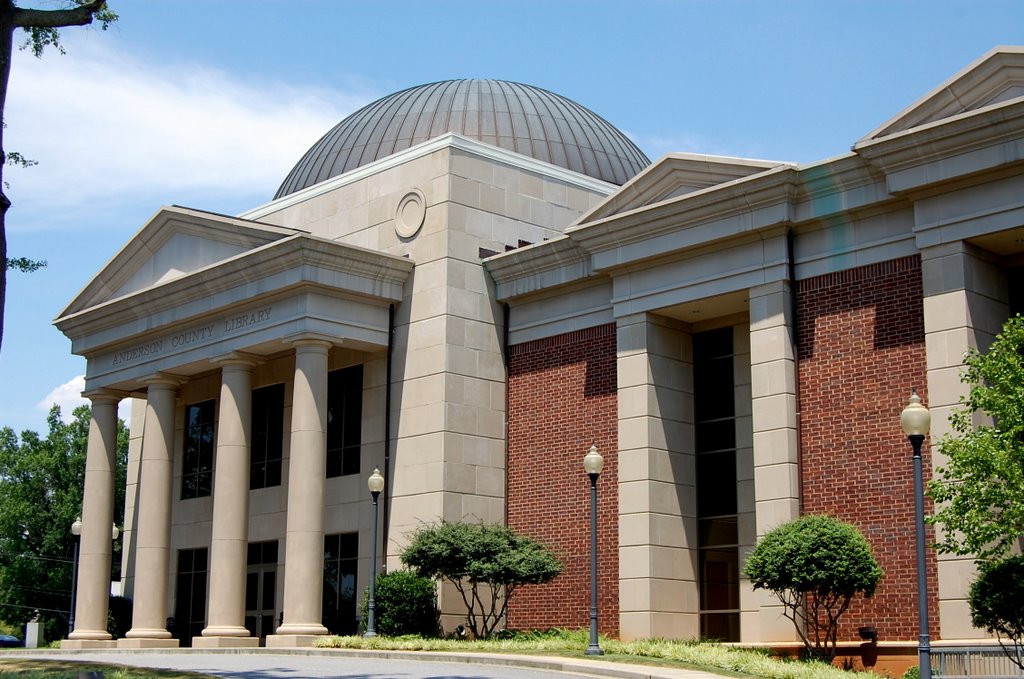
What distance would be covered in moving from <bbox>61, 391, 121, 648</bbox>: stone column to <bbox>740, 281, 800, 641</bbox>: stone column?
20548 mm

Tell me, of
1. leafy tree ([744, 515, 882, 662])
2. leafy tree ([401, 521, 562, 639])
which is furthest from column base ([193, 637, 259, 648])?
leafy tree ([744, 515, 882, 662])

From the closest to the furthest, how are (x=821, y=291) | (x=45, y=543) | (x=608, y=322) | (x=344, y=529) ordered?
(x=821, y=291) → (x=608, y=322) → (x=344, y=529) → (x=45, y=543)

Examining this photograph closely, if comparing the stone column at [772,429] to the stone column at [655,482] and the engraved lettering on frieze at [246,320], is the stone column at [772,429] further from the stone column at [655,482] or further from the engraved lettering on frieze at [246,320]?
the engraved lettering on frieze at [246,320]

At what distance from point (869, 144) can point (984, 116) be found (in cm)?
240

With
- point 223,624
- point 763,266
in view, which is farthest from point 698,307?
point 223,624

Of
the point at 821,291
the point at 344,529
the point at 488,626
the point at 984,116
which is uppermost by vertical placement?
the point at 984,116

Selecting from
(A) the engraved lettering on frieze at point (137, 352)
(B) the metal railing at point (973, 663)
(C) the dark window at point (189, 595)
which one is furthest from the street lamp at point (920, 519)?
(C) the dark window at point (189, 595)

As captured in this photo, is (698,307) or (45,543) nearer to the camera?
(698,307)

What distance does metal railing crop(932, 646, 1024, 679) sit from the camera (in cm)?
2275

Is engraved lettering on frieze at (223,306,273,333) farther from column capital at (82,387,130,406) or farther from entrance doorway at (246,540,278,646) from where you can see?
column capital at (82,387,130,406)

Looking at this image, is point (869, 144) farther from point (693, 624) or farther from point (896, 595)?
point (693, 624)

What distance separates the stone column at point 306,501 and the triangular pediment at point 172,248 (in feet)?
12.9

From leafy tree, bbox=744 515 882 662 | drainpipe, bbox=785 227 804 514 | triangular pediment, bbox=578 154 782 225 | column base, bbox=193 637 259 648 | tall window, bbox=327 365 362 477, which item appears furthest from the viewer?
tall window, bbox=327 365 362 477

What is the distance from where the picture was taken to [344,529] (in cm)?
3709
